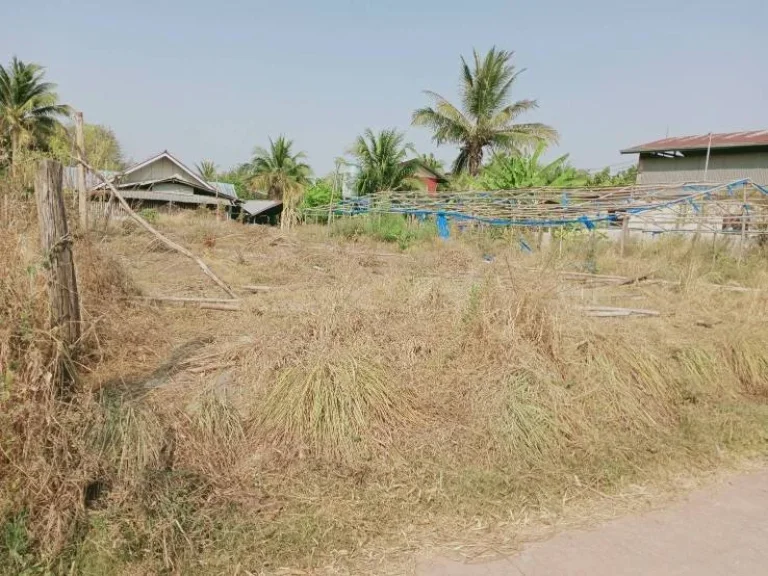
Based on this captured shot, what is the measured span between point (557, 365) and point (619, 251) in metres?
9.32

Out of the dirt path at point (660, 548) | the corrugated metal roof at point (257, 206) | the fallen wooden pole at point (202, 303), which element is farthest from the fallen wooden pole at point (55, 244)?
the corrugated metal roof at point (257, 206)

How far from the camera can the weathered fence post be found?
2994 millimetres

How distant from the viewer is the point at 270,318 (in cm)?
505

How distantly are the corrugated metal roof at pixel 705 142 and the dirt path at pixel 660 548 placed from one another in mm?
23324

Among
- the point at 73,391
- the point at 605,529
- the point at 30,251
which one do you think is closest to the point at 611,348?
the point at 605,529

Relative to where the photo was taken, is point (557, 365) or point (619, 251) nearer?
point (557, 365)

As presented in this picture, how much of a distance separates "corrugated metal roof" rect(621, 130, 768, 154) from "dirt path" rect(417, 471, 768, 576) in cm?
2332

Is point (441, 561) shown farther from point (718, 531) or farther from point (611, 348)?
point (611, 348)

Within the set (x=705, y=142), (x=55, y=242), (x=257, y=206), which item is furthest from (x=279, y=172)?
(x=55, y=242)

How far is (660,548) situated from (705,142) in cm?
2594

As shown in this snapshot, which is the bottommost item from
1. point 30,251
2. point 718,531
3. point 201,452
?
point 718,531

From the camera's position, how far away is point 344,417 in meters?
3.52

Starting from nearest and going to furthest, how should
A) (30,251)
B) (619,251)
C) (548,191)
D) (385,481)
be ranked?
(30,251) → (385,481) → (619,251) → (548,191)

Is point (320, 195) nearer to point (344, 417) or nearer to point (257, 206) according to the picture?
point (257, 206)
